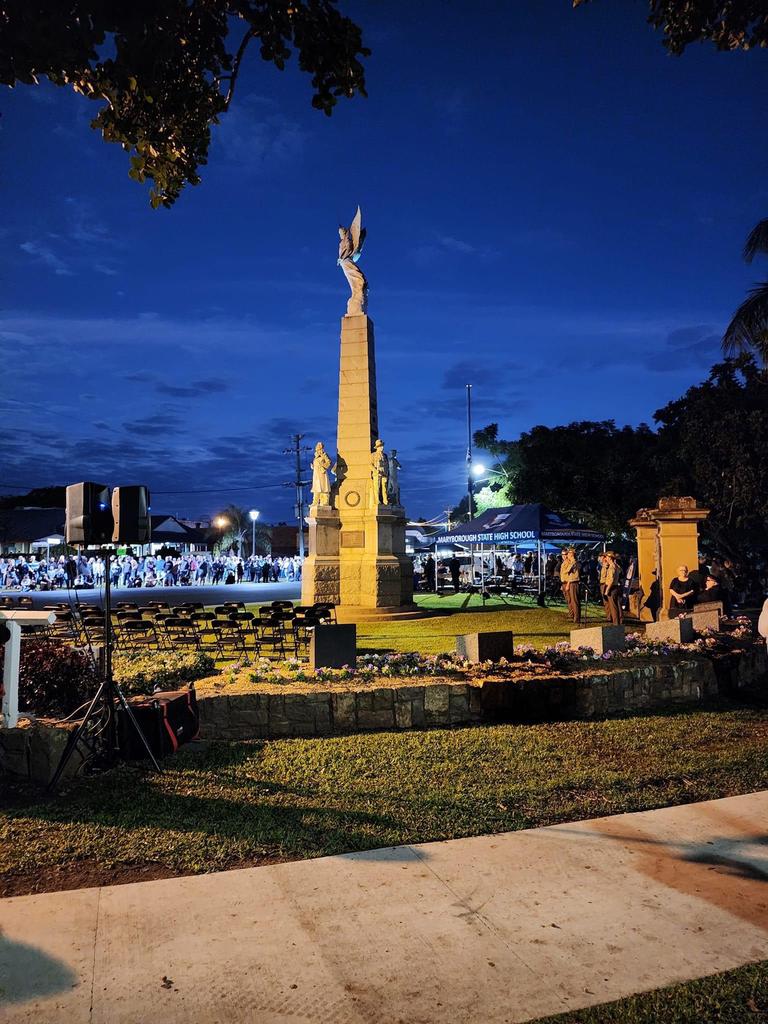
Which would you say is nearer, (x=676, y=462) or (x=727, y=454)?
(x=727, y=454)

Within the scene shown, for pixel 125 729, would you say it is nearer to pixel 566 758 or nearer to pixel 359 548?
pixel 566 758

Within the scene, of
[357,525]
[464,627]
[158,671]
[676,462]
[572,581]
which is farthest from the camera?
[676,462]

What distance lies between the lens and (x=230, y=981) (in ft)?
10.8

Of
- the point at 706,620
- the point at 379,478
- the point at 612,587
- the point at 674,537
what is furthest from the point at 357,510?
the point at 706,620

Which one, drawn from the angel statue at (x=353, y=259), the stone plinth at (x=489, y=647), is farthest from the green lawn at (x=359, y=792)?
the angel statue at (x=353, y=259)

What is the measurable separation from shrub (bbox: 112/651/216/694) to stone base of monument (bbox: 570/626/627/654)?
16.5ft

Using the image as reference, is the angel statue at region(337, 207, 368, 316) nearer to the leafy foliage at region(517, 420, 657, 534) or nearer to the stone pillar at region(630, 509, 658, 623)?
the stone pillar at region(630, 509, 658, 623)

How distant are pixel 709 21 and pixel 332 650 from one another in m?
7.57

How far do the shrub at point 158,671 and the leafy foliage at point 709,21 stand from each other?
8165mm

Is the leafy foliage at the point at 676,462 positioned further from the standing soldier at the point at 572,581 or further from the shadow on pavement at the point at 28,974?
the shadow on pavement at the point at 28,974

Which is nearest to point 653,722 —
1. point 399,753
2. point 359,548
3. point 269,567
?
point 399,753

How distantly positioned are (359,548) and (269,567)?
3256cm

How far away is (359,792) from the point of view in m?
5.71

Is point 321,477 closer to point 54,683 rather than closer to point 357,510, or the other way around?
point 357,510
